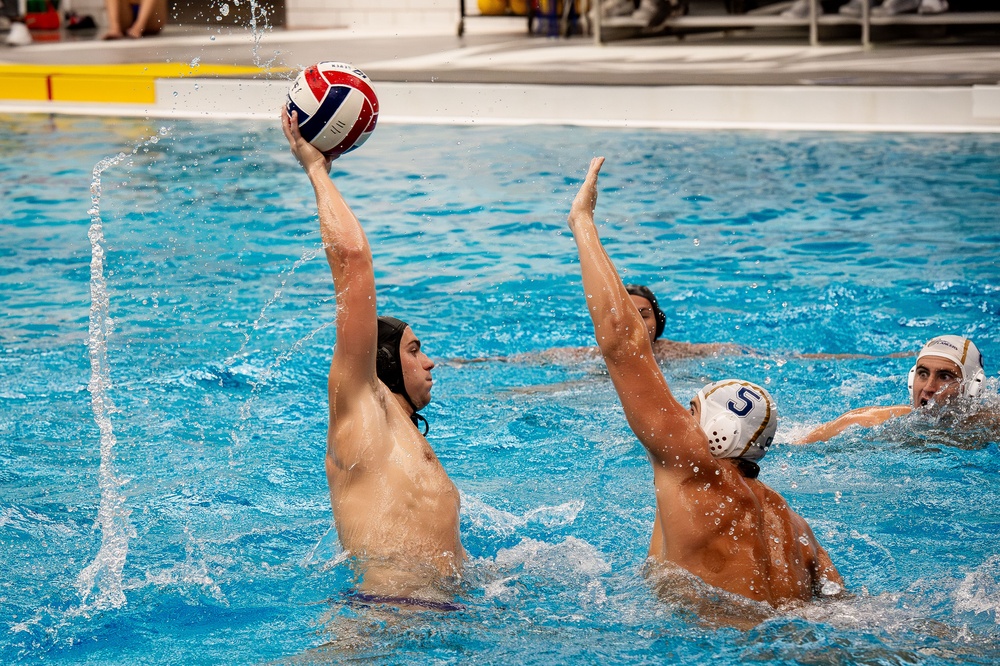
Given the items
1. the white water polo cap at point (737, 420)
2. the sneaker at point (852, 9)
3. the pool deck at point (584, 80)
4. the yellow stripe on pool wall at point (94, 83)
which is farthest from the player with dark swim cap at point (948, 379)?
the sneaker at point (852, 9)

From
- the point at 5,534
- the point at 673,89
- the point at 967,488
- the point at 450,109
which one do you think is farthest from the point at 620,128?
the point at 5,534

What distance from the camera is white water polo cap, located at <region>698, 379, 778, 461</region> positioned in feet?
9.55

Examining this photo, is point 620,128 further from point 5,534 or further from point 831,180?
point 5,534

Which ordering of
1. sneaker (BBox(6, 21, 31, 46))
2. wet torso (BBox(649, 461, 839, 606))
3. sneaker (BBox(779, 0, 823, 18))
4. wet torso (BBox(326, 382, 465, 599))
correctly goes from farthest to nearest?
1. sneaker (BBox(6, 21, 31, 46))
2. sneaker (BBox(779, 0, 823, 18))
3. wet torso (BBox(326, 382, 465, 599))
4. wet torso (BBox(649, 461, 839, 606))

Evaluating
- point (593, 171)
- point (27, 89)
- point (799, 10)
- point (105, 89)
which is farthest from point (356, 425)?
point (799, 10)

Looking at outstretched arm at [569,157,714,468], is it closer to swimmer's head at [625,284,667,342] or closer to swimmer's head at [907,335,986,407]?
swimmer's head at [907,335,986,407]

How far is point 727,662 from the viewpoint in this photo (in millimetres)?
3018

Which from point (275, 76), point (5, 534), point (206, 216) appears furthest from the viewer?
point (275, 76)

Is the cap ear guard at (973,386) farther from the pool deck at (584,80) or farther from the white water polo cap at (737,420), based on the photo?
the pool deck at (584,80)

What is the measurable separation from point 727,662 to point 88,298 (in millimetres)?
5160

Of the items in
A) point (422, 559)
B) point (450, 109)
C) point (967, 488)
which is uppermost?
point (450, 109)

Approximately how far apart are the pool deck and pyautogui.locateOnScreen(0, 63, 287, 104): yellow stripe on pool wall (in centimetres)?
2

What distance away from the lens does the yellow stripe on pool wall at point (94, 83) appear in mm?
12703

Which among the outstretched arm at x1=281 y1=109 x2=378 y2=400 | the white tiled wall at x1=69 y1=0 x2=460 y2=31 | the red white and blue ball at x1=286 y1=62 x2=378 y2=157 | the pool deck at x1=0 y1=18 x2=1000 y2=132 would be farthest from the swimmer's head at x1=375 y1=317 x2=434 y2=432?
the white tiled wall at x1=69 y1=0 x2=460 y2=31
